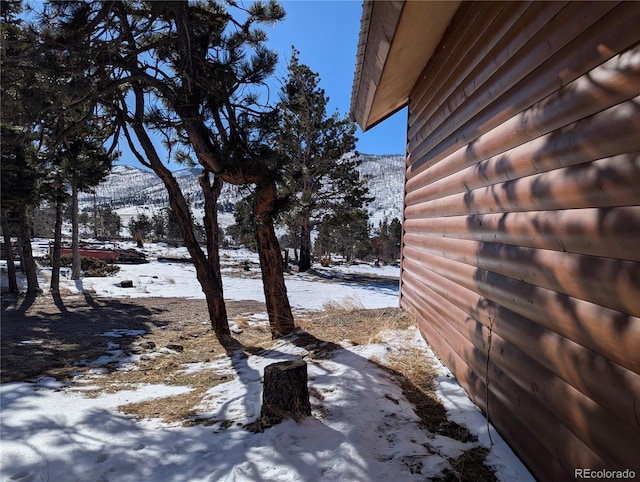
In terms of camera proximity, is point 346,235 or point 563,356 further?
point 346,235

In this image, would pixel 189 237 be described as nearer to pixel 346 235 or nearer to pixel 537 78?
pixel 537 78

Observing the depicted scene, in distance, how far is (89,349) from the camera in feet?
18.9

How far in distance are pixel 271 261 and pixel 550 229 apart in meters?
4.19

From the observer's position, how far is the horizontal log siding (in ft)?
3.97

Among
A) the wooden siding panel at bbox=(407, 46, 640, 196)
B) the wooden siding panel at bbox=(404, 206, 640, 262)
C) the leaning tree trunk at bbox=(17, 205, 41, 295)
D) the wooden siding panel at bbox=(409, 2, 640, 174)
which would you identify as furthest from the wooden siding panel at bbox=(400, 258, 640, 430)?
the leaning tree trunk at bbox=(17, 205, 41, 295)

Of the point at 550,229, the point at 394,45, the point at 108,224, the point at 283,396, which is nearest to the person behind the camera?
the point at 550,229

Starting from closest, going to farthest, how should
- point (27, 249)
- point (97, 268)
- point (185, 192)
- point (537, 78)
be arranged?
1. point (537, 78)
2. point (27, 249)
3. point (97, 268)
4. point (185, 192)

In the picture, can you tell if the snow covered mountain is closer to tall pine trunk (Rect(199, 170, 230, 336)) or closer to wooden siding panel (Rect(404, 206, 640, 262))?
tall pine trunk (Rect(199, 170, 230, 336))

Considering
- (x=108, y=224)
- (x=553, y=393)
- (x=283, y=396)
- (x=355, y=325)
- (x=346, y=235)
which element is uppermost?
(x=108, y=224)

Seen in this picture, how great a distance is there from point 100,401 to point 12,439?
0.98 m

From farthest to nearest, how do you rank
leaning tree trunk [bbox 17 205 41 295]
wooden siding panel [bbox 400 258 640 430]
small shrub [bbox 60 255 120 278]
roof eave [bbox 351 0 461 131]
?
1. small shrub [bbox 60 255 120 278]
2. leaning tree trunk [bbox 17 205 41 295]
3. roof eave [bbox 351 0 461 131]
4. wooden siding panel [bbox 400 258 640 430]

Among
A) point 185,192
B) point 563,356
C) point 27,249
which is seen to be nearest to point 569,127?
point 563,356

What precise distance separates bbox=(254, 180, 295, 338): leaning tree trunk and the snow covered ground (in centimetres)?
186

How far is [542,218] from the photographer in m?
1.69
